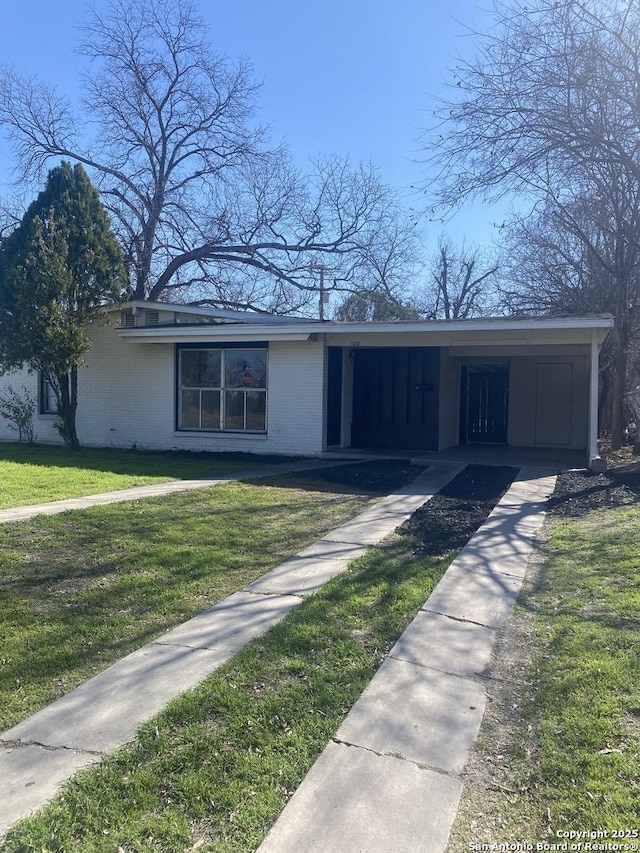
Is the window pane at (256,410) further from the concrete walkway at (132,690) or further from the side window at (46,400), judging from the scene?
the concrete walkway at (132,690)

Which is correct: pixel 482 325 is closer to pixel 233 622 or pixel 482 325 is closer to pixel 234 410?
pixel 234 410

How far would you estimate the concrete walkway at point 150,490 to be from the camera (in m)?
7.58

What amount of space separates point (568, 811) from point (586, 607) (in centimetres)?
249

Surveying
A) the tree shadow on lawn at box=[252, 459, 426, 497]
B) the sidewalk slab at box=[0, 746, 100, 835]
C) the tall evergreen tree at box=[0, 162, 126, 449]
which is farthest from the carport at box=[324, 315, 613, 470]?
the sidewalk slab at box=[0, 746, 100, 835]

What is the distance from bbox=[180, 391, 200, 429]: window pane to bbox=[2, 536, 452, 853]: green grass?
1097 cm

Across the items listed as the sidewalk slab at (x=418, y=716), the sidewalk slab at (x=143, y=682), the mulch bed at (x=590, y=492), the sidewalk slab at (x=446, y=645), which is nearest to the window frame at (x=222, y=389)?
the mulch bed at (x=590, y=492)

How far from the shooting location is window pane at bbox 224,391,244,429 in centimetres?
1473

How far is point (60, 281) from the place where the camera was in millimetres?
13398

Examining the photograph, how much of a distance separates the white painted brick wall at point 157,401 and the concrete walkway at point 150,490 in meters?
1.08

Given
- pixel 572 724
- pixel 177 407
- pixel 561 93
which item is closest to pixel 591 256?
pixel 561 93

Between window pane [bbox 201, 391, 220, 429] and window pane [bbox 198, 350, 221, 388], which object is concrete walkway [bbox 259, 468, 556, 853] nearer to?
window pane [bbox 201, 391, 220, 429]

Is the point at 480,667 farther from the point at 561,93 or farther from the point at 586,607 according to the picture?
the point at 561,93

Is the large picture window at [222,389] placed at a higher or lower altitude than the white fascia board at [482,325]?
lower

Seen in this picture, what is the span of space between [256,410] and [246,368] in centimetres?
93
